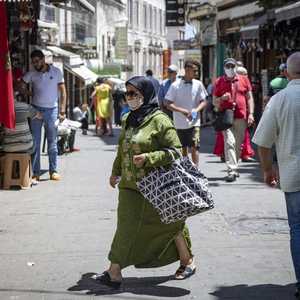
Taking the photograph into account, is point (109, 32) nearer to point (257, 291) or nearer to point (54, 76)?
point (54, 76)

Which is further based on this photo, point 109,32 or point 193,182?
point 109,32

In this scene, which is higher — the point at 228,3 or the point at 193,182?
the point at 228,3

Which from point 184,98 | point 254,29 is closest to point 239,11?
point 254,29

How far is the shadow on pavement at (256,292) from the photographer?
20.5 ft

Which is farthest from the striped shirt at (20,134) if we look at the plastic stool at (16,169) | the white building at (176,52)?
the white building at (176,52)

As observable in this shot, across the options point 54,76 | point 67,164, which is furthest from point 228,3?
point 54,76

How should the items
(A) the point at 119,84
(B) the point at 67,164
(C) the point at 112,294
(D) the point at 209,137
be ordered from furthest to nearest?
(A) the point at 119,84 → (D) the point at 209,137 → (B) the point at 67,164 → (C) the point at 112,294

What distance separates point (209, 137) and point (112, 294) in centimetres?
1770

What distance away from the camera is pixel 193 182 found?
648cm

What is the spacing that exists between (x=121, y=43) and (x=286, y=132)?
42974 millimetres

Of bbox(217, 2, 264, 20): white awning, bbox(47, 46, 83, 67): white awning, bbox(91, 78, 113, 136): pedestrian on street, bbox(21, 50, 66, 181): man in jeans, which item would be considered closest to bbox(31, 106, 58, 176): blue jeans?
bbox(21, 50, 66, 181): man in jeans

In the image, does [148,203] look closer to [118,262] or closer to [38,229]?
[118,262]

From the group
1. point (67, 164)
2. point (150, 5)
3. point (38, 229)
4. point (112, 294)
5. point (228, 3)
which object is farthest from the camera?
point (150, 5)

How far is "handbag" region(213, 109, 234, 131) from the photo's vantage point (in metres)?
12.3
